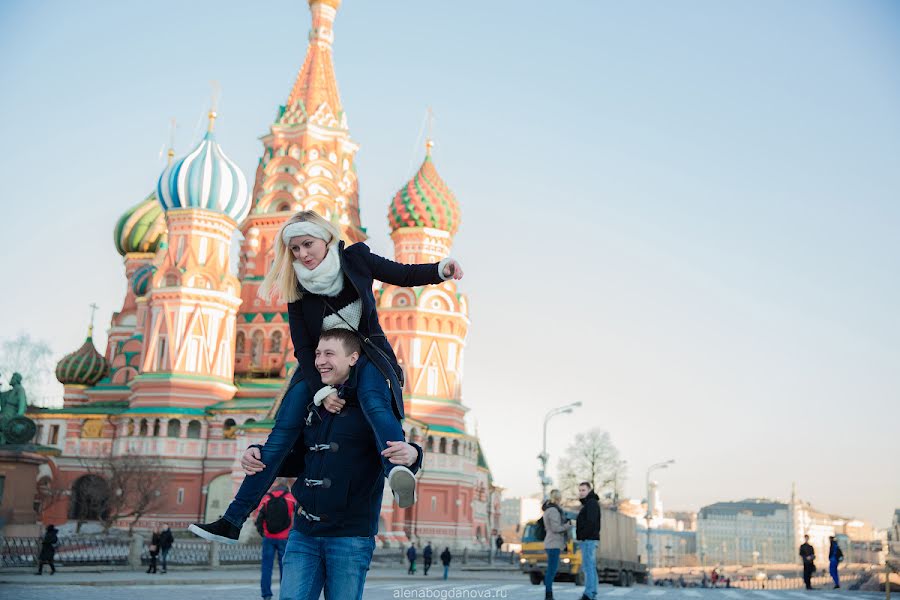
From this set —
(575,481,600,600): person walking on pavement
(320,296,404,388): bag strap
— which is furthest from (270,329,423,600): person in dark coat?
(575,481,600,600): person walking on pavement

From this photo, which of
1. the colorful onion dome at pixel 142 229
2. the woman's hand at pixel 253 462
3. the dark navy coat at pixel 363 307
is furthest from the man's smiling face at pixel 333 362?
the colorful onion dome at pixel 142 229

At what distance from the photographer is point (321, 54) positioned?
199ft

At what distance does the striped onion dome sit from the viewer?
56.4 meters

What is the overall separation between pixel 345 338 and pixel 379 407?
0.48 m

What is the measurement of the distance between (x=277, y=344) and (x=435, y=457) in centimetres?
1074

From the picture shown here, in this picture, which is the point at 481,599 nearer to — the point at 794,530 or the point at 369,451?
the point at 369,451

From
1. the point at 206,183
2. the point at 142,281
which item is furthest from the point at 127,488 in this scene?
the point at 142,281

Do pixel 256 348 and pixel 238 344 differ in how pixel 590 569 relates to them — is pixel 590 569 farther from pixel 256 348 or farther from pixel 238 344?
pixel 238 344

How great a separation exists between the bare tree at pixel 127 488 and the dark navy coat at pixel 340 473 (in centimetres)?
3690

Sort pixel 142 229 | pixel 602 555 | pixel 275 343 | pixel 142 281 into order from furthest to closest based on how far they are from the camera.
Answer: pixel 142 229, pixel 142 281, pixel 275 343, pixel 602 555

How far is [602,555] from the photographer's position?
25.2 m

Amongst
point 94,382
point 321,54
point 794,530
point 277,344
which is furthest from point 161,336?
point 794,530

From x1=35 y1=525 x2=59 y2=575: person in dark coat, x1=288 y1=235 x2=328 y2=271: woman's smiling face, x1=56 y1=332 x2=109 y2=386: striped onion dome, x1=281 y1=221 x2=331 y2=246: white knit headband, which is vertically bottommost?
x1=35 y1=525 x2=59 y2=575: person in dark coat

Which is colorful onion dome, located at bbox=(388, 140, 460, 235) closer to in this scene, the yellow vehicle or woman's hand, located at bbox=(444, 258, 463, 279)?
the yellow vehicle
